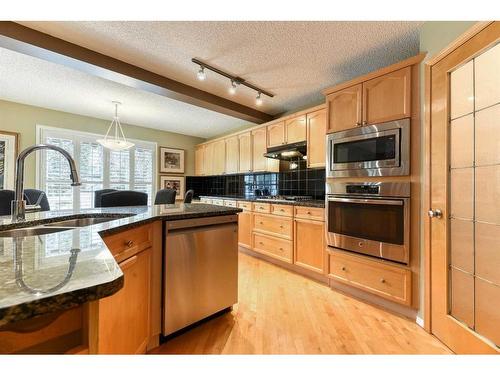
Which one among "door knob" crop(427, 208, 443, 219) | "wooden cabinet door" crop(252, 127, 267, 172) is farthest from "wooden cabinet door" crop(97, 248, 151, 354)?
"wooden cabinet door" crop(252, 127, 267, 172)

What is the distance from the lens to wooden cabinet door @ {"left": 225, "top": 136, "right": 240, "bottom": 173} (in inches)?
167

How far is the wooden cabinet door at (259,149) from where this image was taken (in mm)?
3667

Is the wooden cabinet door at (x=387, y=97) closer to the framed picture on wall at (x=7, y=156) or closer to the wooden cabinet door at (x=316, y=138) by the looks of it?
the wooden cabinet door at (x=316, y=138)

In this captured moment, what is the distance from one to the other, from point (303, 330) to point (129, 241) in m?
1.38

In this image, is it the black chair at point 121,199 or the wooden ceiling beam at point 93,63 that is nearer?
the wooden ceiling beam at point 93,63

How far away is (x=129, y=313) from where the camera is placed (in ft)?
3.76

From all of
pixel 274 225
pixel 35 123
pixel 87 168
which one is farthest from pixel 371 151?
pixel 35 123

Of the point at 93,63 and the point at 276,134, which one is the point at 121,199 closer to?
the point at 93,63

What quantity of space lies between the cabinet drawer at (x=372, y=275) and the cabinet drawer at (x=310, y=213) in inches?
15.9

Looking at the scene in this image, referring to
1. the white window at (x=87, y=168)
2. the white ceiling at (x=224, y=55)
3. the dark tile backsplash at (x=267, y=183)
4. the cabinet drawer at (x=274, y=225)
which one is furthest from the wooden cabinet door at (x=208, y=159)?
the cabinet drawer at (x=274, y=225)

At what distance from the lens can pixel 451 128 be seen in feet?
4.95

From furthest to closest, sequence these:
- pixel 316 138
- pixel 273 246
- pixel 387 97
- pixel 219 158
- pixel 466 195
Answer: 1. pixel 219 158
2. pixel 273 246
3. pixel 316 138
4. pixel 387 97
5. pixel 466 195
